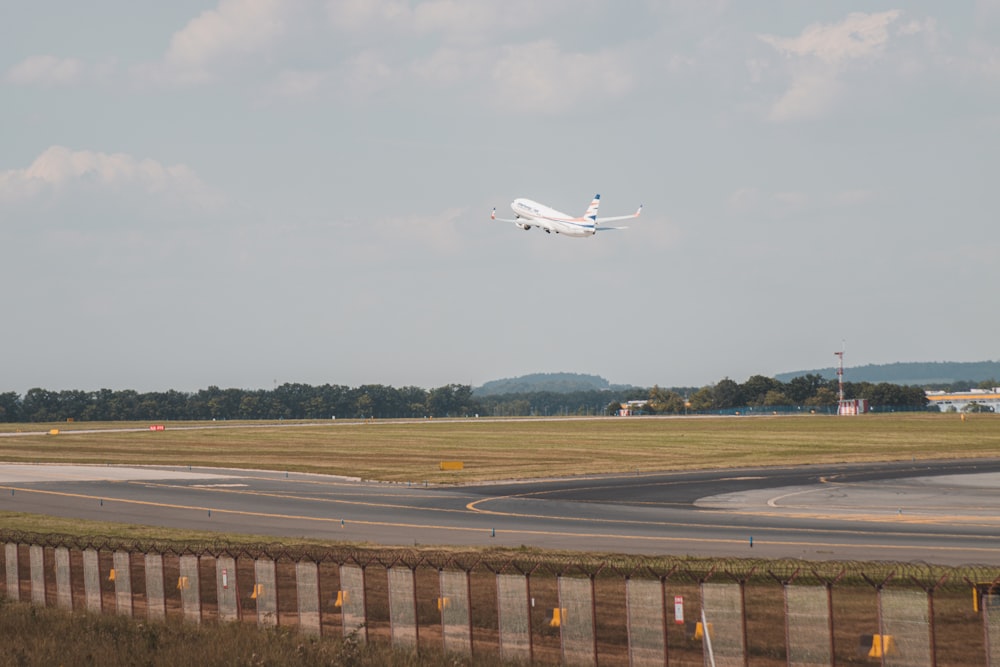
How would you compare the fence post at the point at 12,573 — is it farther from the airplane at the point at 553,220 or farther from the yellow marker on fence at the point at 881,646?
the airplane at the point at 553,220

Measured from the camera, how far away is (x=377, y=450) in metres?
121

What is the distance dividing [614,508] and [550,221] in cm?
8440

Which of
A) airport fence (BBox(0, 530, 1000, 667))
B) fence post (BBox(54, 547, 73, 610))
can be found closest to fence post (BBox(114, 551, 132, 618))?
airport fence (BBox(0, 530, 1000, 667))

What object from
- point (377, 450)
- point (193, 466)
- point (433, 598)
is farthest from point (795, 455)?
point (433, 598)

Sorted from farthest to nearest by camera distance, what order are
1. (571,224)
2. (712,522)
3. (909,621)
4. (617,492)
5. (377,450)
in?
(571,224), (377,450), (617,492), (712,522), (909,621)

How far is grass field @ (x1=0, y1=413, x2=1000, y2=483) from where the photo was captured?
3664 inches

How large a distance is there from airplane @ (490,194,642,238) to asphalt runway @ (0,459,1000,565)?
59522 mm

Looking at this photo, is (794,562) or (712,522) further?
(712,522)

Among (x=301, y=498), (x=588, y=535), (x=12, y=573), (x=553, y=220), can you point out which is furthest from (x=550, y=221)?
(x=12, y=573)

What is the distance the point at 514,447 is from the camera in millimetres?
124312

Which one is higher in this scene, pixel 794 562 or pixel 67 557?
pixel 67 557

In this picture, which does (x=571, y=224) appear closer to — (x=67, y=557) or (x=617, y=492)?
(x=617, y=492)

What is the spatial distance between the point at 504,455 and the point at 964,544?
68902mm

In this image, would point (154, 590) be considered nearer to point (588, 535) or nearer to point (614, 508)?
point (588, 535)
